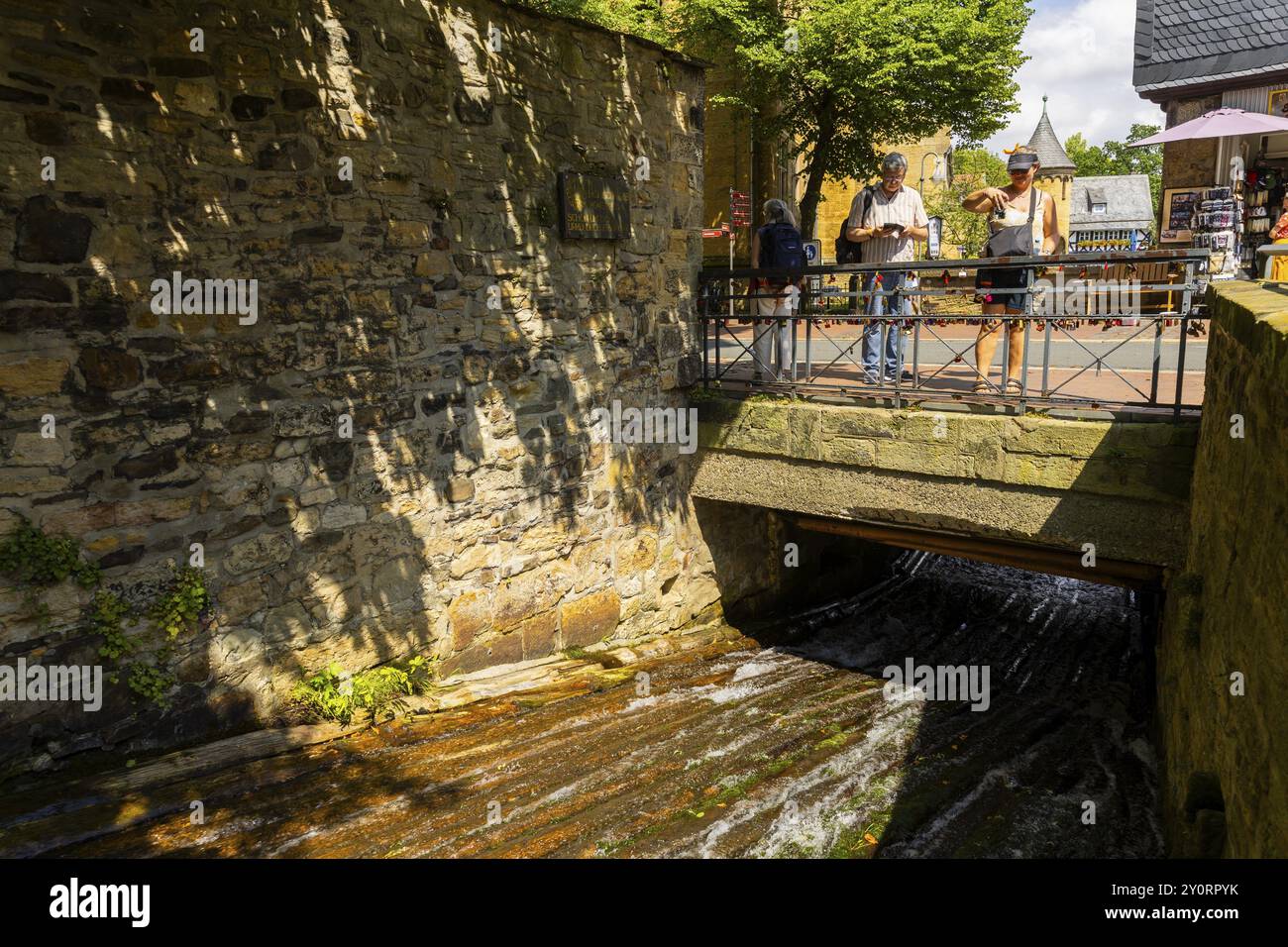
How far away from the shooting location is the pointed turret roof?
35534 millimetres

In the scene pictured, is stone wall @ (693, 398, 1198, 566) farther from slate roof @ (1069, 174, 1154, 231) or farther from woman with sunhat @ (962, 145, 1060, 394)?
slate roof @ (1069, 174, 1154, 231)

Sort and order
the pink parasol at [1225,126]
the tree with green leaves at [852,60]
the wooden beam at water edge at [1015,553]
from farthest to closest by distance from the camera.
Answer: the tree with green leaves at [852,60] < the pink parasol at [1225,126] < the wooden beam at water edge at [1015,553]

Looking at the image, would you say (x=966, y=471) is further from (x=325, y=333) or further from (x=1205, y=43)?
(x=1205, y=43)

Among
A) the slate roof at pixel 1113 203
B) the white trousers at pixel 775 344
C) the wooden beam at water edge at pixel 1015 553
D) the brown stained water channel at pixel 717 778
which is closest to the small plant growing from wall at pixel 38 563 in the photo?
the brown stained water channel at pixel 717 778

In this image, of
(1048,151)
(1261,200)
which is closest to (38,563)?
(1261,200)

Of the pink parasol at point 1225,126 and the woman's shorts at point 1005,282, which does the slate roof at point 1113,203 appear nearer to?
the pink parasol at point 1225,126

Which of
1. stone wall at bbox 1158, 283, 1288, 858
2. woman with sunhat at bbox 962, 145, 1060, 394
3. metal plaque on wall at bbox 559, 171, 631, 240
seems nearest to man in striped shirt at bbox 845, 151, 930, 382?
woman with sunhat at bbox 962, 145, 1060, 394

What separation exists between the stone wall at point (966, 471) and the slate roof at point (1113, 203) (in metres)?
42.2

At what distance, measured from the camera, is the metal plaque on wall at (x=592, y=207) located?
19.9 ft

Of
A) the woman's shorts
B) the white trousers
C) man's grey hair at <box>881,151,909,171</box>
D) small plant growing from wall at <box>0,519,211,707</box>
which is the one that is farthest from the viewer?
the white trousers

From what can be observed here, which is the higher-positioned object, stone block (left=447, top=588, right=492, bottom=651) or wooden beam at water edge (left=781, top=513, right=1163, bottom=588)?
wooden beam at water edge (left=781, top=513, right=1163, bottom=588)

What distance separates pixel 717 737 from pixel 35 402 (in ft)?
13.0

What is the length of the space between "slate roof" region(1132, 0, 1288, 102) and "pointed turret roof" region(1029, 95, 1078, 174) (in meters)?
22.5
